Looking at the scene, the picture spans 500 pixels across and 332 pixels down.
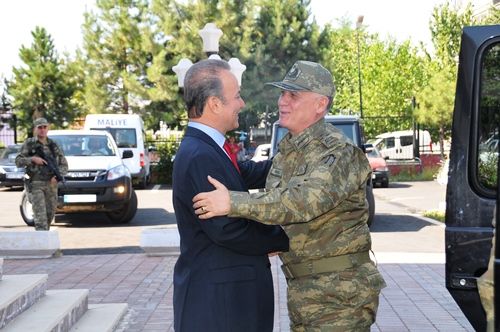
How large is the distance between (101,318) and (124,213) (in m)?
8.34

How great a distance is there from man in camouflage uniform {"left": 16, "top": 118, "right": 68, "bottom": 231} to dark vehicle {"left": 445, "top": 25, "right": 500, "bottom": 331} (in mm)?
7297

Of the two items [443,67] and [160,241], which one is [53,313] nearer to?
[160,241]

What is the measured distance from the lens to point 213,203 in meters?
2.73

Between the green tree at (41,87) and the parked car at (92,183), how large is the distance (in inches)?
1125

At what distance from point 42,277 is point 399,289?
136 inches

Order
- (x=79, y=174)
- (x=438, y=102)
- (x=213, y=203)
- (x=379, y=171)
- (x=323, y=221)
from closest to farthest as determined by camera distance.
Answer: (x=213, y=203) → (x=323, y=221) → (x=79, y=174) → (x=379, y=171) → (x=438, y=102)

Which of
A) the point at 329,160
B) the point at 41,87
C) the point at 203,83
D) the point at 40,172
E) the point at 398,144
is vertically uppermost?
the point at 41,87

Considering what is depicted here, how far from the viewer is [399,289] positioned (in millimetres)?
7656

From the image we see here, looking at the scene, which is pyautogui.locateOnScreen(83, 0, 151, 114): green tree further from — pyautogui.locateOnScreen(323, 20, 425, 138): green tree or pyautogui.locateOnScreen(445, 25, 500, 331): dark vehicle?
pyautogui.locateOnScreen(445, 25, 500, 331): dark vehicle

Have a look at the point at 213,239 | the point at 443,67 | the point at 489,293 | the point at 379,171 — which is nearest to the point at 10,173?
the point at 379,171

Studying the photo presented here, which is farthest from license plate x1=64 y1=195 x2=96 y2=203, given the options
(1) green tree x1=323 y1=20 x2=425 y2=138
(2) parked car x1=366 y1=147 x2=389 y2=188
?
(1) green tree x1=323 y1=20 x2=425 y2=138

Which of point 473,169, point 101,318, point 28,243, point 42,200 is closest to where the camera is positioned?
point 473,169

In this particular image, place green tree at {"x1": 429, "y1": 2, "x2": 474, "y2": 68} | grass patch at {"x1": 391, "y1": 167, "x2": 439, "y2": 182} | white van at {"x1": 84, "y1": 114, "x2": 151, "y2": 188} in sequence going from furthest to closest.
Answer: green tree at {"x1": 429, "y1": 2, "x2": 474, "y2": 68}, grass patch at {"x1": 391, "y1": 167, "x2": 439, "y2": 182}, white van at {"x1": 84, "y1": 114, "x2": 151, "y2": 188}

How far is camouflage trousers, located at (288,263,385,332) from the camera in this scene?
307 cm
